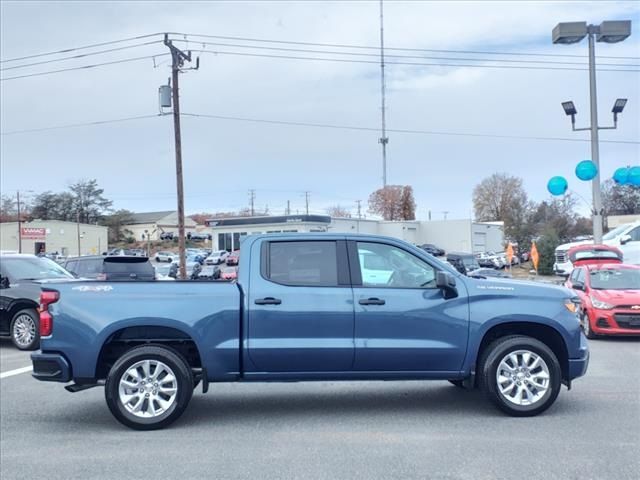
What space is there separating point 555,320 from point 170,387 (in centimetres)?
392

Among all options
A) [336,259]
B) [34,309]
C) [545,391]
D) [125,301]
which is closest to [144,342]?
→ [125,301]

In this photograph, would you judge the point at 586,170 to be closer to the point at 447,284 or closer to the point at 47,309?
the point at 447,284

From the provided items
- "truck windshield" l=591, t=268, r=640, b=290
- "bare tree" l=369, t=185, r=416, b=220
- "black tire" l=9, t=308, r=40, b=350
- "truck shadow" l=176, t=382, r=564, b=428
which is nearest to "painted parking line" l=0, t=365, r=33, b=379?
"black tire" l=9, t=308, r=40, b=350


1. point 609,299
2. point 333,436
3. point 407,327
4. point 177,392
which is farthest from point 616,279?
point 177,392

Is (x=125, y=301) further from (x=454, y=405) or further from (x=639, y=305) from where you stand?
→ (x=639, y=305)

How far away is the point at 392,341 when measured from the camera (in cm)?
685

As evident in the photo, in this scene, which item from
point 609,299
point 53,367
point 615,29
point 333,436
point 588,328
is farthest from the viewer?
point 615,29

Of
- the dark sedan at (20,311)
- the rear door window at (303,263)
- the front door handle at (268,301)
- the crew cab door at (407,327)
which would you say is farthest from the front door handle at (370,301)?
the dark sedan at (20,311)

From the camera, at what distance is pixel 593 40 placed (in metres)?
22.8

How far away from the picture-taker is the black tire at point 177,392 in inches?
263

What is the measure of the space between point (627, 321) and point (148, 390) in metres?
9.59

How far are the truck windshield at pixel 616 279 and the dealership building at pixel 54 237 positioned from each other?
6888 centimetres

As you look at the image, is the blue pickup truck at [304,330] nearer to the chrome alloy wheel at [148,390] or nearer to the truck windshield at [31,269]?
the chrome alloy wheel at [148,390]

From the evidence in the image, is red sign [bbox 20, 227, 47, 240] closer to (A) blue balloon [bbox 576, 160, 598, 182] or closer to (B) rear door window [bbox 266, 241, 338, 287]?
(A) blue balloon [bbox 576, 160, 598, 182]
